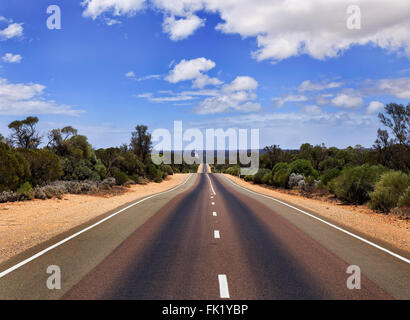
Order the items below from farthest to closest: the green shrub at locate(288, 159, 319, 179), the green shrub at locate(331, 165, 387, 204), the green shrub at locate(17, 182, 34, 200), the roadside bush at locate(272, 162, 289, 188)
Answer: the roadside bush at locate(272, 162, 289, 188)
the green shrub at locate(288, 159, 319, 179)
the green shrub at locate(331, 165, 387, 204)
the green shrub at locate(17, 182, 34, 200)

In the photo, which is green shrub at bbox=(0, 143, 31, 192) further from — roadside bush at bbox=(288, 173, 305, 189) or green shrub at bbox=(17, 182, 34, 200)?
roadside bush at bbox=(288, 173, 305, 189)

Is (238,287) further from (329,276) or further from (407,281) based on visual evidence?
(407,281)

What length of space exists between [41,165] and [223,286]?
22065 millimetres

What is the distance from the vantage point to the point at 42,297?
5.38m

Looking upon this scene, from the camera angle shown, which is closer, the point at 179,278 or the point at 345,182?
the point at 179,278

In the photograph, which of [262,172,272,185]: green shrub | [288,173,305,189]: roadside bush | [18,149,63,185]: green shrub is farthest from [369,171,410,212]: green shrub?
[262,172,272,185]: green shrub

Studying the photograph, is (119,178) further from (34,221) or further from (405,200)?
(405,200)

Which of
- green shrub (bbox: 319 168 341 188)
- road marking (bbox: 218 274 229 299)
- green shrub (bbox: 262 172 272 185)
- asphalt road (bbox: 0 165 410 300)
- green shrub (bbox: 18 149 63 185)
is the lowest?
green shrub (bbox: 262 172 272 185)

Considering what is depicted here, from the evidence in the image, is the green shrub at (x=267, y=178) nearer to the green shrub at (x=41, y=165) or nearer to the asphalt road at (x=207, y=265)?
the green shrub at (x=41, y=165)

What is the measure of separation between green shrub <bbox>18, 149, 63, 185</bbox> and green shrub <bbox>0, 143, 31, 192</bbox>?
1752mm

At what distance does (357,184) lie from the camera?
853 inches

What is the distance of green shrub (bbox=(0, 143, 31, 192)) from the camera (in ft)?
64.2
